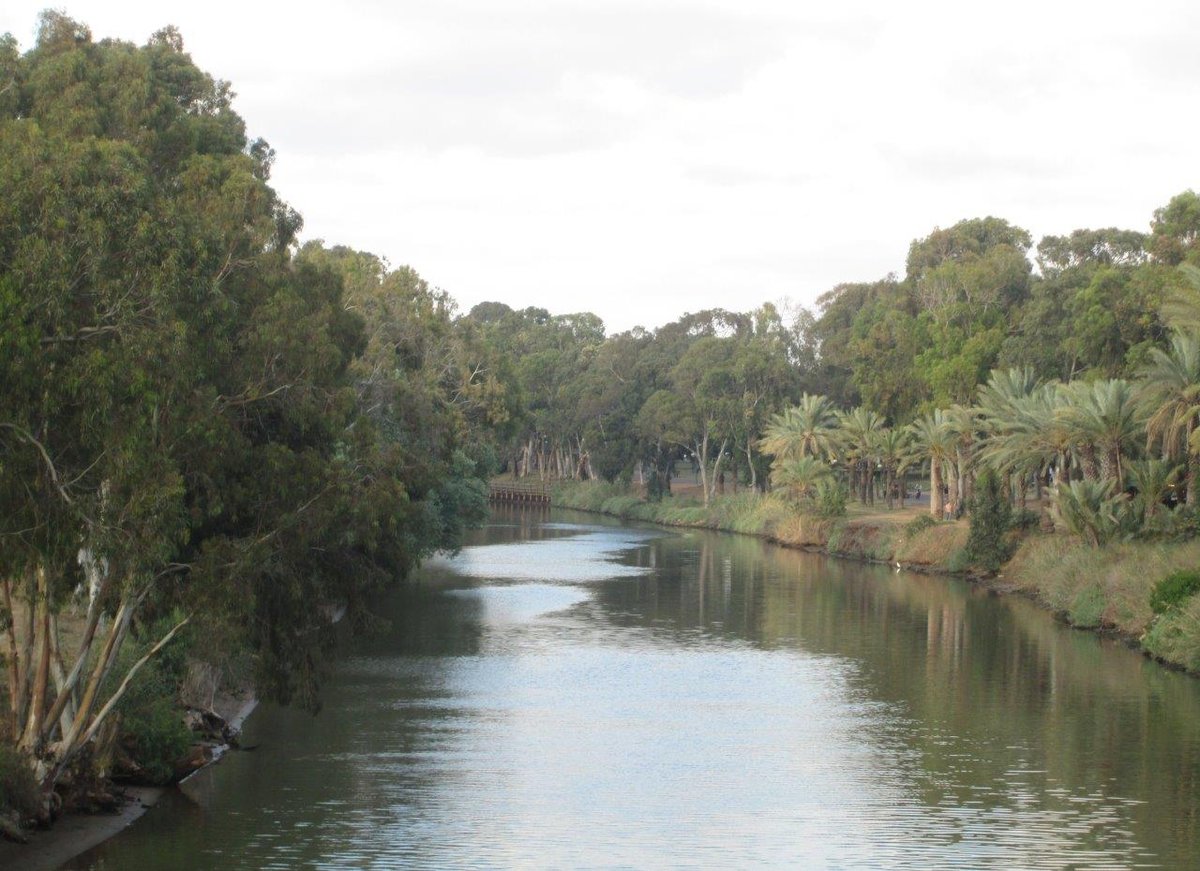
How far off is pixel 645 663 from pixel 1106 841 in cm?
1927

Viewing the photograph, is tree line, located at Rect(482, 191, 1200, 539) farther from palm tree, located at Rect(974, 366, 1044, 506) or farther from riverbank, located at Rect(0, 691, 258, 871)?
riverbank, located at Rect(0, 691, 258, 871)

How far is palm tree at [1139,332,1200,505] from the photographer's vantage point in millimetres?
45719

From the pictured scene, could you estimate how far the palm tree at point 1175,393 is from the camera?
45.7 meters

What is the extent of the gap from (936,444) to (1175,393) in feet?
91.2

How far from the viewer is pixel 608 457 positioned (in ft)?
377

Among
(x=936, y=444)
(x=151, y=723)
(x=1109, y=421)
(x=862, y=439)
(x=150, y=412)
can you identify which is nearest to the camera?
(x=150, y=412)

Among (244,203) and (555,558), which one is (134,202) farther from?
(555,558)

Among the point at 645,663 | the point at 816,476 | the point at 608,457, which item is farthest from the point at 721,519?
the point at 645,663

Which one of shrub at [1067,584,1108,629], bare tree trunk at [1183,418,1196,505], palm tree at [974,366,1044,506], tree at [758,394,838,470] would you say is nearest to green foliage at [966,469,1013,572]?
palm tree at [974,366,1044,506]

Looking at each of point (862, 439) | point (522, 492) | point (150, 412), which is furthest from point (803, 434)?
point (150, 412)

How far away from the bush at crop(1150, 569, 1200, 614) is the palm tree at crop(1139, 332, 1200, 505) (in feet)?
19.5

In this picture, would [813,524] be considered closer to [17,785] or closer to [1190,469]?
[1190,469]

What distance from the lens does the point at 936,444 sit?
74188 mm

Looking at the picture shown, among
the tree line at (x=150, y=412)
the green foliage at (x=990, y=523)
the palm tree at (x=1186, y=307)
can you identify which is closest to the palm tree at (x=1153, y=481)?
the palm tree at (x=1186, y=307)
